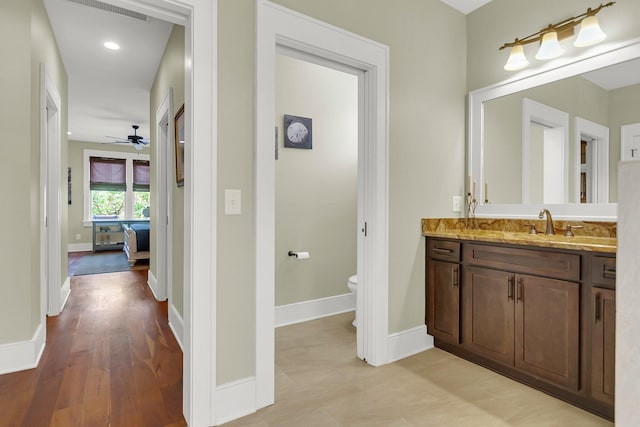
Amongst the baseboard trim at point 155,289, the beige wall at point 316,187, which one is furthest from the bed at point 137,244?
the beige wall at point 316,187

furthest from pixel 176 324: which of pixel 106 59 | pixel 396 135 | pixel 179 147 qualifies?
pixel 106 59

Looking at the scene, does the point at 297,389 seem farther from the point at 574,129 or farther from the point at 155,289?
the point at 155,289

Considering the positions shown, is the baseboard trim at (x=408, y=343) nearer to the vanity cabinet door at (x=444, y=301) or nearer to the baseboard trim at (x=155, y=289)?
the vanity cabinet door at (x=444, y=301)

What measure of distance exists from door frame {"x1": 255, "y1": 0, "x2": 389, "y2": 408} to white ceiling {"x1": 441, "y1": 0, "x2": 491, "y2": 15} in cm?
91

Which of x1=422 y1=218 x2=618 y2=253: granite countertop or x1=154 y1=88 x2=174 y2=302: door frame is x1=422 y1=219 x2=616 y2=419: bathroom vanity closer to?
x1=422 y1=218 x2=618 y2=253: granite countertop

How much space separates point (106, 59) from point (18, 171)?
6.98 feet

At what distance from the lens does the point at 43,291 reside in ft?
8.68

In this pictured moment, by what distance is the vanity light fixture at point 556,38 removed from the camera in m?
2.07

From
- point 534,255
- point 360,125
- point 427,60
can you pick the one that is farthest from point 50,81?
point 534,255

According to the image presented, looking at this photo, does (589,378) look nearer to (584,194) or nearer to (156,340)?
(584,194)

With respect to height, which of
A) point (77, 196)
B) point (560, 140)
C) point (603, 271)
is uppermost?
point (560, 140)

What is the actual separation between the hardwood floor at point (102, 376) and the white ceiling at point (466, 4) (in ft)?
11.1

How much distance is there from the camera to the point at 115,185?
8.72 meters

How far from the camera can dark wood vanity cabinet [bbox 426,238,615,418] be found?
1.72 meters
